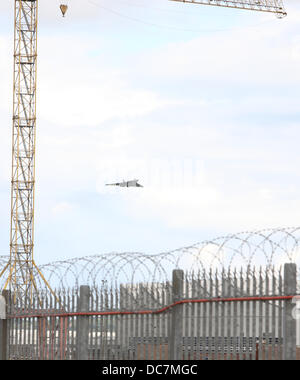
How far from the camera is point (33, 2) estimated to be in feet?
192

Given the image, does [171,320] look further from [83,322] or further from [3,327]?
[3,327]

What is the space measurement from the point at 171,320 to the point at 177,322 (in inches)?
9.4

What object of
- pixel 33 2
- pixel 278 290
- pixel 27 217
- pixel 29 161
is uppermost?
pixel 33 2

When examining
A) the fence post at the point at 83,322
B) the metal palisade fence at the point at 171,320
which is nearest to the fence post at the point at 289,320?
the metal palisade fence at the point at 171,320

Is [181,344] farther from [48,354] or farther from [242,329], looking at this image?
[48,354]

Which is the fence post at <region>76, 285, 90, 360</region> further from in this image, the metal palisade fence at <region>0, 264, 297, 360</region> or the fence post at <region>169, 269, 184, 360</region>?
the fence post at <region>169, 269, 184, 360</region>

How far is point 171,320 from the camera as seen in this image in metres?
19.5

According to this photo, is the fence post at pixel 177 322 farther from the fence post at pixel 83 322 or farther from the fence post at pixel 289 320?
the fence post at pixel 83 322

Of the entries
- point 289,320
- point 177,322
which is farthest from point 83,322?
point 289,320

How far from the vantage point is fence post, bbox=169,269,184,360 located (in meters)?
19.2

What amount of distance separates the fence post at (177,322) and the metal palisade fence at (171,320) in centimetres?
2

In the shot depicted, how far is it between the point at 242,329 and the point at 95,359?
5.62 meters

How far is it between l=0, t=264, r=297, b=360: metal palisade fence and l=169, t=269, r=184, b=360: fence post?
2 cm
